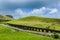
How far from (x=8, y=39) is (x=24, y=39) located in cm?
353

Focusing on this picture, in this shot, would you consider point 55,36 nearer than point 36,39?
No

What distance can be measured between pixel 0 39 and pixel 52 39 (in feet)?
37.9

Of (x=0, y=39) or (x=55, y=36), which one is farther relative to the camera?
(x=55, y=36)

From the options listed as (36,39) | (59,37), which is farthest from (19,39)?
(59,37)

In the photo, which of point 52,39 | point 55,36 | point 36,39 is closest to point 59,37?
point 55,36

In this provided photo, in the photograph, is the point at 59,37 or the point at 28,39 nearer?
the point at 28,39

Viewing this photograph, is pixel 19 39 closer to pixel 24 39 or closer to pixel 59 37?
pixel 24 39

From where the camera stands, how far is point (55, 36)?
43594 millimetres

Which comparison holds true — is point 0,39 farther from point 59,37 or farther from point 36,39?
point 59,37

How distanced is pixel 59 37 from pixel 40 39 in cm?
585

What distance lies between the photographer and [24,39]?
3938 centimetres

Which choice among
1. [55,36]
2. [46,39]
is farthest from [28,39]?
[55,36]

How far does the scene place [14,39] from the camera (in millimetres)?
39125

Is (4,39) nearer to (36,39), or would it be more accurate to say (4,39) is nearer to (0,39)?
(0,39)
